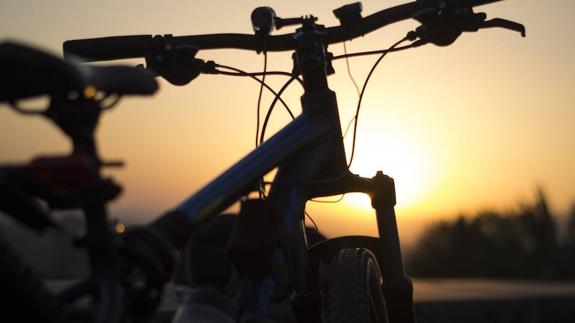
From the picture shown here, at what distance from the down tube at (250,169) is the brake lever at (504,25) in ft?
2.68

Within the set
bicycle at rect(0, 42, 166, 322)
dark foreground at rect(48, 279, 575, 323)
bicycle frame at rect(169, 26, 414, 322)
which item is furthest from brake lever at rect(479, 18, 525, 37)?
dark foreground at rect(48, 279, 575, 323)

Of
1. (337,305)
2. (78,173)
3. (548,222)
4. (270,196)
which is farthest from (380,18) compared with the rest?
(548,222)

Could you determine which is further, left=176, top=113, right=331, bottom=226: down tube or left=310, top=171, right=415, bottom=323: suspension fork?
left=310, top=171, right=415, bottom=323: suspension fork

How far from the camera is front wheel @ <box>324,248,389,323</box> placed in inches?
109

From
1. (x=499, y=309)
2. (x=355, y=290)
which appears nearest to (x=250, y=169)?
(x=355, y=290)

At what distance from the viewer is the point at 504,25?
11.1ft

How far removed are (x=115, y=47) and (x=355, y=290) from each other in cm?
137

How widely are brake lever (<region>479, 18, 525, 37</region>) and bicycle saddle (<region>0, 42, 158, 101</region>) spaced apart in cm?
184

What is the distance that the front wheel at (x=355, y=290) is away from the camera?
9.07ft

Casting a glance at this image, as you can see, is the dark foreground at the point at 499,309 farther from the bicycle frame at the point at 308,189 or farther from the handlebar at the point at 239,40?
the handlebar at the point at 239,40

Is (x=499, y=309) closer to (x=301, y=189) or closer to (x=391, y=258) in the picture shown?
(x=391, y=258)

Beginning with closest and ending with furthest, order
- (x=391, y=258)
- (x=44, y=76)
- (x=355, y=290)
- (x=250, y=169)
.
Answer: (x=44, y=76)
(x=250, y=169)
(x=355, y=290)
(x=391, y=258)

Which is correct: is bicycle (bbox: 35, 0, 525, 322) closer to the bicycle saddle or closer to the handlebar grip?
the handlebar grip

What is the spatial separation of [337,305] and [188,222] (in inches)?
25.8
